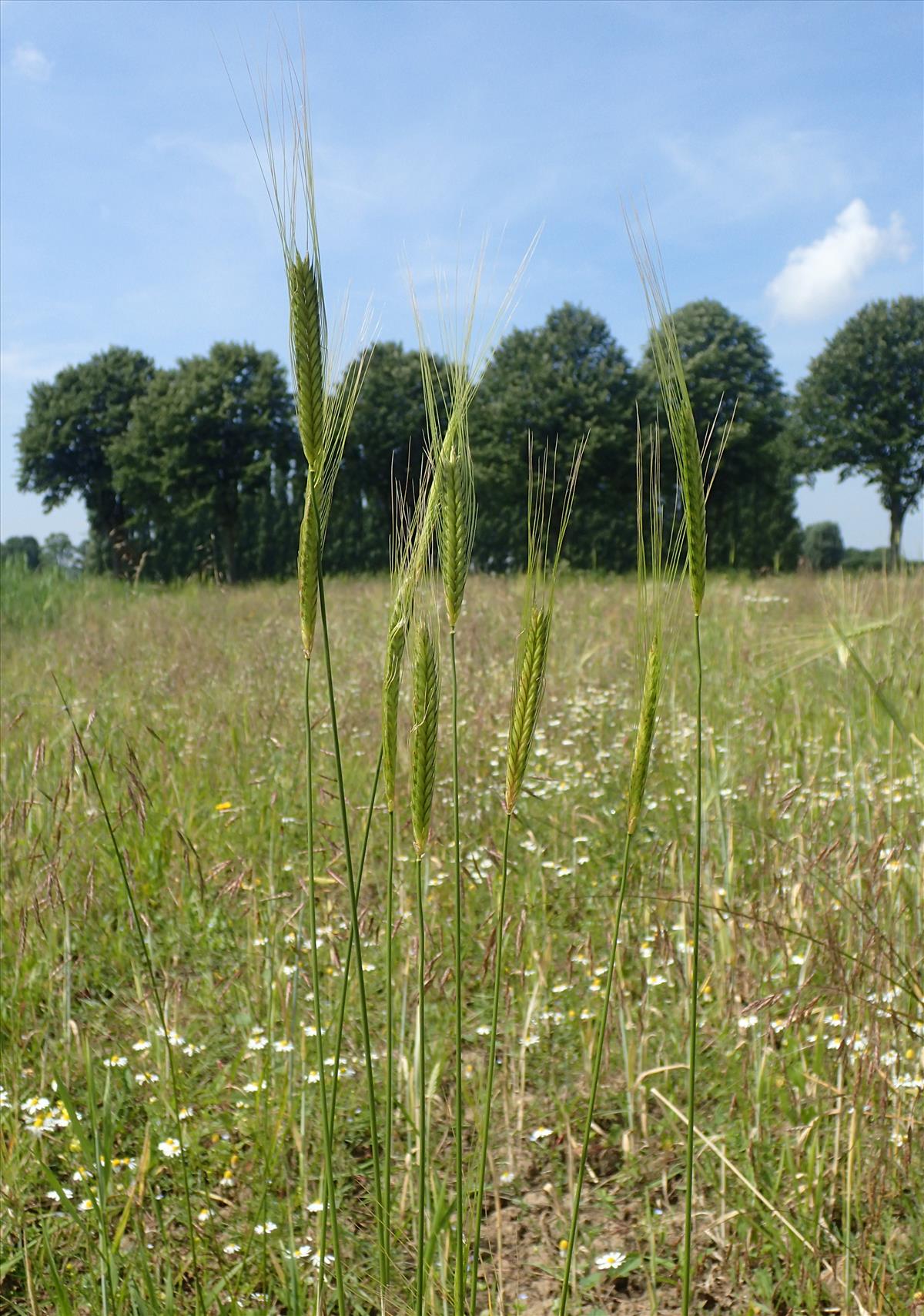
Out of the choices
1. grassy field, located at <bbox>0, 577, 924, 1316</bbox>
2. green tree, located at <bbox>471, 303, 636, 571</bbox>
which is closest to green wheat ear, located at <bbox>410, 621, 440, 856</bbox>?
grassy field, located at <bbox>0, 577, 924, 1316</bbox>

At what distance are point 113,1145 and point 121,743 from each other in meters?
2.50

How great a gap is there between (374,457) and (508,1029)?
21.6m

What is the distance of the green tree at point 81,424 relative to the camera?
2573 cm

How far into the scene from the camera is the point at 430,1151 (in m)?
1.94

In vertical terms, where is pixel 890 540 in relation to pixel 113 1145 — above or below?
above

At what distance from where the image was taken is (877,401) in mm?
25422

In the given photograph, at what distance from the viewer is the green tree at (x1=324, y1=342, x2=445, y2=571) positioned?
21875 millimetres

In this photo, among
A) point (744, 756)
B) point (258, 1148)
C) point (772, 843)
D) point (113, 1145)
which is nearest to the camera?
point (258, 1148)

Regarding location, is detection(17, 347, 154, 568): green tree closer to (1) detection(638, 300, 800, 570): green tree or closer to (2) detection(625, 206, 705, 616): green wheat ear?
(1) detection(638, 300, 800, 570): green tree

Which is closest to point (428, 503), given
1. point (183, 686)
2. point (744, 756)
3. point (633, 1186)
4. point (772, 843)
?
point (633, 1186)

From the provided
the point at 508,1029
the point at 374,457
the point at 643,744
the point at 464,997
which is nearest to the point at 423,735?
the point at 643,744

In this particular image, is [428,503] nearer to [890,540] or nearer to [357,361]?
[357,361]

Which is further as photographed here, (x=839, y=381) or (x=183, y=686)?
(x=839, y=381)

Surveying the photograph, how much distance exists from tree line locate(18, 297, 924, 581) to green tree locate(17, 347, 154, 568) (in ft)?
0.15
